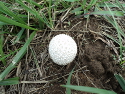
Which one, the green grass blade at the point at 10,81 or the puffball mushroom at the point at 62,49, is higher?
the puffball mushroom at the point at 62,49

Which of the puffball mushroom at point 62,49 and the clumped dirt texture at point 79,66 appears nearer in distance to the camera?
the puffball mushroom at point 62,49

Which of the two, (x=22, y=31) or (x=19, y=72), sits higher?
(x=22, y=31)

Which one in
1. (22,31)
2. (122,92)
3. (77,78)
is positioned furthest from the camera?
(22,31)

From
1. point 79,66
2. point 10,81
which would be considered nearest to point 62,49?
point 79,66

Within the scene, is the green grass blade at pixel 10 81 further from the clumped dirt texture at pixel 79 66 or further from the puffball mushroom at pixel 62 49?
the puffball mushroom at pixel 62 49

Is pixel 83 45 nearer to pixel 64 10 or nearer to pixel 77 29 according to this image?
pixel 77 29

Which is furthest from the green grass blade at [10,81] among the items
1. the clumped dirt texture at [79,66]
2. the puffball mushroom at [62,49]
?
the puffball mushroom at [62,49]

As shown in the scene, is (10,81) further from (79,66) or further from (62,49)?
(79,66)

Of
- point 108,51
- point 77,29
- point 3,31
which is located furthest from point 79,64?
point 3,31
